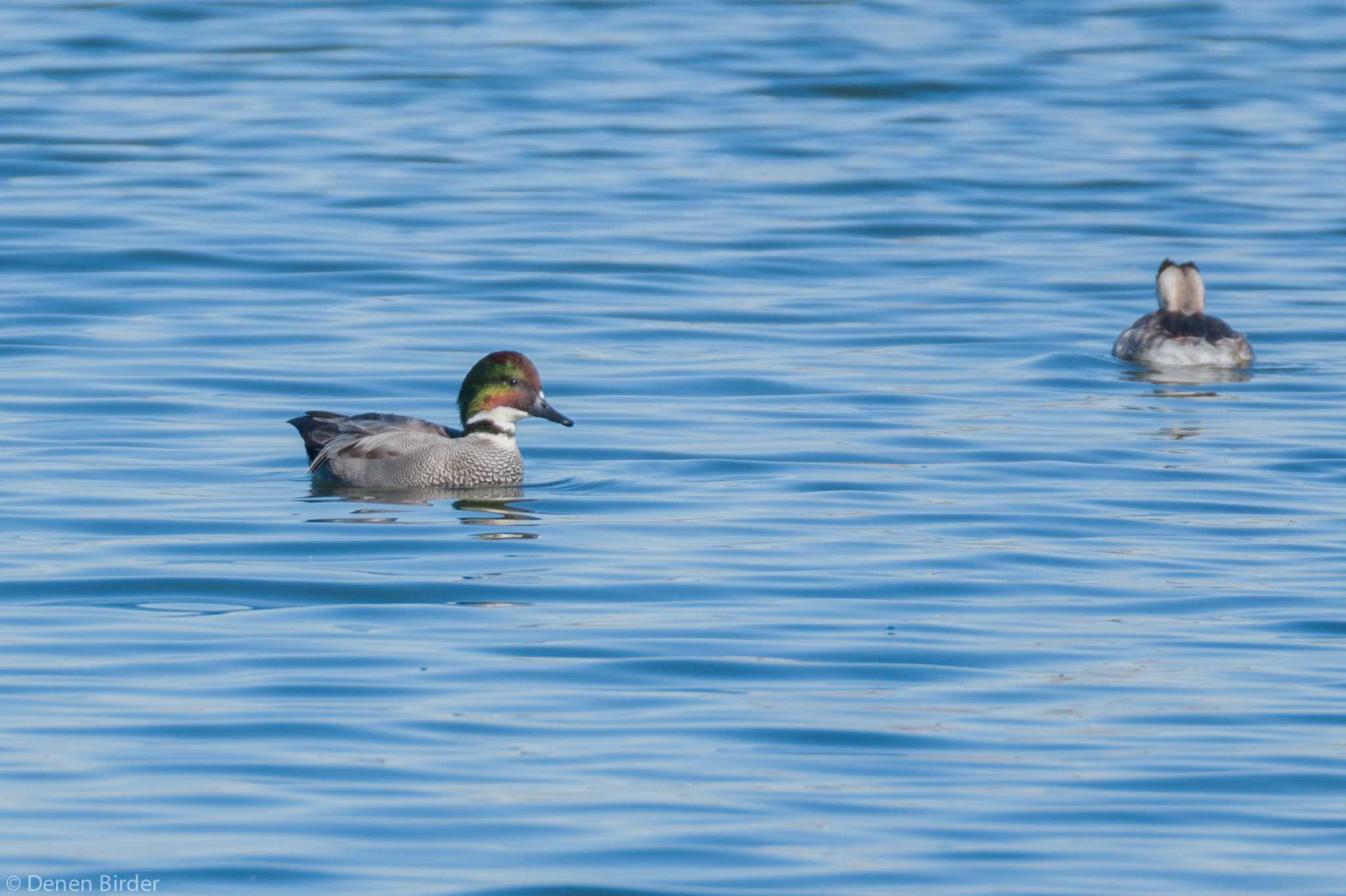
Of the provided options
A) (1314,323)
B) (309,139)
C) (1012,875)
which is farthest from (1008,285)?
(1012,875)

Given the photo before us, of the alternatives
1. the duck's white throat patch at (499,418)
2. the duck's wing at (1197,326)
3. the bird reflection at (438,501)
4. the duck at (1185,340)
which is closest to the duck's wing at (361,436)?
the bird reflection at (438,501)

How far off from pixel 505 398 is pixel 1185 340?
Result: 571 cm

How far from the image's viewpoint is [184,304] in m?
18.4

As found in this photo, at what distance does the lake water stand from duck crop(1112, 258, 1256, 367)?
0.68 ft

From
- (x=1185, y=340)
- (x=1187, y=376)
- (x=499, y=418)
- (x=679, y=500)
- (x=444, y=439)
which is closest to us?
(x=679, y=500)

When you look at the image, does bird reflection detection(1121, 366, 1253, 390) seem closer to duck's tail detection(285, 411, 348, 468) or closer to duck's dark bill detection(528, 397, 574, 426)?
duck's dark bill detection(528, 397, 574, 426)

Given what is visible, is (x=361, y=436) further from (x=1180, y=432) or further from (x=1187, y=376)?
(x=1187, y=376)

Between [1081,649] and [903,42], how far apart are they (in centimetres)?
2578

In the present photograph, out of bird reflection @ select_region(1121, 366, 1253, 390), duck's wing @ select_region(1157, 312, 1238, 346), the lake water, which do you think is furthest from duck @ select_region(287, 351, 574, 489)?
duck's wing @ select_region(1157, 312, 1238, 346)

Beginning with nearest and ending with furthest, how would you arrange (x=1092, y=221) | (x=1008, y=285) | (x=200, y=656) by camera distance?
(x=200, y=656)
(x=1008, y=285)
(x=1092, y=221)

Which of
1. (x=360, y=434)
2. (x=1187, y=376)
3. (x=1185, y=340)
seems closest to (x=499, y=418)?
(x=360, y=434)

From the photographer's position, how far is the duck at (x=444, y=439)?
1282 cm

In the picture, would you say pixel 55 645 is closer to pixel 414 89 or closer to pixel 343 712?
pixel 343 712

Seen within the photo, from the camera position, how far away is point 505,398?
43.8ft
